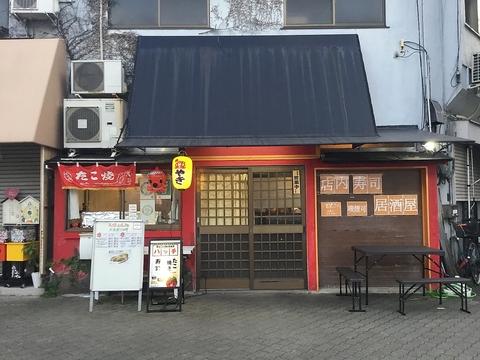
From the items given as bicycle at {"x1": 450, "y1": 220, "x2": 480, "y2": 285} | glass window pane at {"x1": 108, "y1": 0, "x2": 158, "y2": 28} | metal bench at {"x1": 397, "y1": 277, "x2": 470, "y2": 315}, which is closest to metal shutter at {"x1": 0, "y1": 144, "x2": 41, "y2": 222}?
glass window pane at {"x1": 108, "y1": 0, "x2": 158, "y2": 28}

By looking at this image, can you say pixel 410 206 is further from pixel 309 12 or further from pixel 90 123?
pixel 90 123

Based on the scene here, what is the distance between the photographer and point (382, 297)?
9508mm

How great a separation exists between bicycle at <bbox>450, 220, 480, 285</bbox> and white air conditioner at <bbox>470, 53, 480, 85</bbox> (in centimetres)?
316

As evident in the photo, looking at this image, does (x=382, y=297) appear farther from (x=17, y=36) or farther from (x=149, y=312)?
(x=17, y=36)

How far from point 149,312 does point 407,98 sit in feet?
22.0

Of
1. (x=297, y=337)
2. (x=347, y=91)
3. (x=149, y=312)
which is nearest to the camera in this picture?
(x=297, y=337)

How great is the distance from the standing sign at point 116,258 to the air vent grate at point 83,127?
6.64 ft

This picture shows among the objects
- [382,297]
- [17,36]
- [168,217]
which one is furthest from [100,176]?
[382,297]

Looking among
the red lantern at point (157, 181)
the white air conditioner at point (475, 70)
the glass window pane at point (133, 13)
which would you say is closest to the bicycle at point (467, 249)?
the white air conditioner at point (475, 70)

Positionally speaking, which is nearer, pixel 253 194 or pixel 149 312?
pixel 149 312

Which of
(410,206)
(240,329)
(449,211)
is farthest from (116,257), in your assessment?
(449,211)

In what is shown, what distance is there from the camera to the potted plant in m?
9.77

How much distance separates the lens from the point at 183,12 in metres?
10.6

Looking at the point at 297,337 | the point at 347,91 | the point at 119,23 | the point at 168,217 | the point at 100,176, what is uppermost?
the point at 119,23
